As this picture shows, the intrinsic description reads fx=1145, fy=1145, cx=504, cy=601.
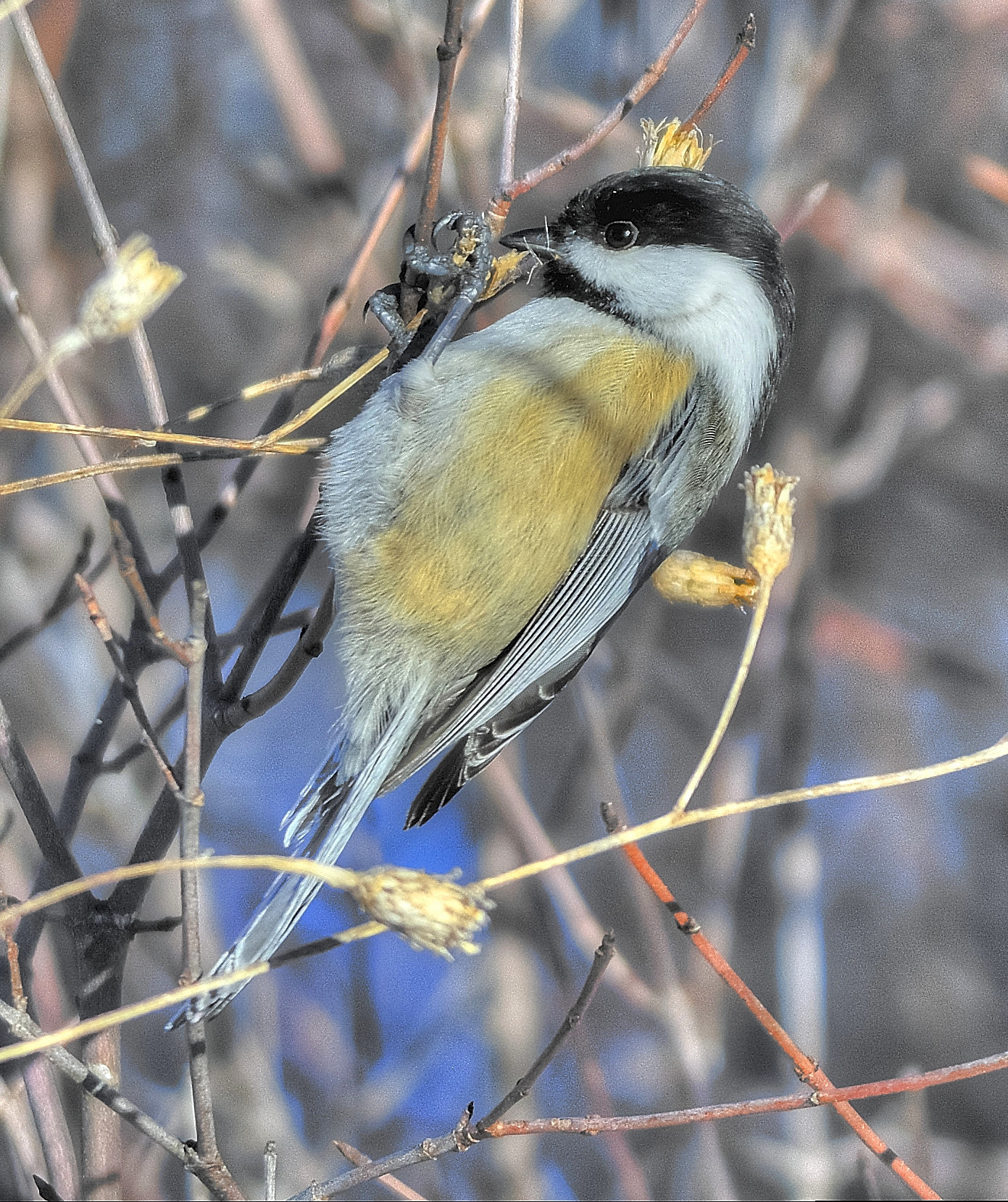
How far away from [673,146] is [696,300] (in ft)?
0.68

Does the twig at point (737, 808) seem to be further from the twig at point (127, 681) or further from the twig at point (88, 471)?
the twig at point (88, 471)

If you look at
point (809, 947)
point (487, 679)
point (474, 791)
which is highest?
point (487, 679)

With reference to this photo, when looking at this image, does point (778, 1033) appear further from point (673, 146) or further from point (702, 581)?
point (673, 146)

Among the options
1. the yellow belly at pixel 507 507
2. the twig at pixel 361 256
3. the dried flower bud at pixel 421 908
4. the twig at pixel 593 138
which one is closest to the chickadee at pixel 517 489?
the yellow belly at pixel 507 507

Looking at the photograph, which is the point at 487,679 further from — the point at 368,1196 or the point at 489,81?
the point at 489,81

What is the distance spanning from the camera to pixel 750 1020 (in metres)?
2.06

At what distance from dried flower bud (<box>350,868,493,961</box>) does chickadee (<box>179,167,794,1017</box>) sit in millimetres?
538

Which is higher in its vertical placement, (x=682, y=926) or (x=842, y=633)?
(x=682, y=926)

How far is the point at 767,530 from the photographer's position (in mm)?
800

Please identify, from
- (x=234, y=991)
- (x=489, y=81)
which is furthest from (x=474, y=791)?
(x=489, y=81)

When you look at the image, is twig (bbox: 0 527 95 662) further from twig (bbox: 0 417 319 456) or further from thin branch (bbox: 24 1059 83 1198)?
thin branch (bbox: 24 1059 83 1198)

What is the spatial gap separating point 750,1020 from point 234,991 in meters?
1.41

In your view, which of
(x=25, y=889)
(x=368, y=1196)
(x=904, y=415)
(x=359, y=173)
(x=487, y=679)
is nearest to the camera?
(x=487, y=679)

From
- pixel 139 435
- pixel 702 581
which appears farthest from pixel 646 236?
pixel 139 435
